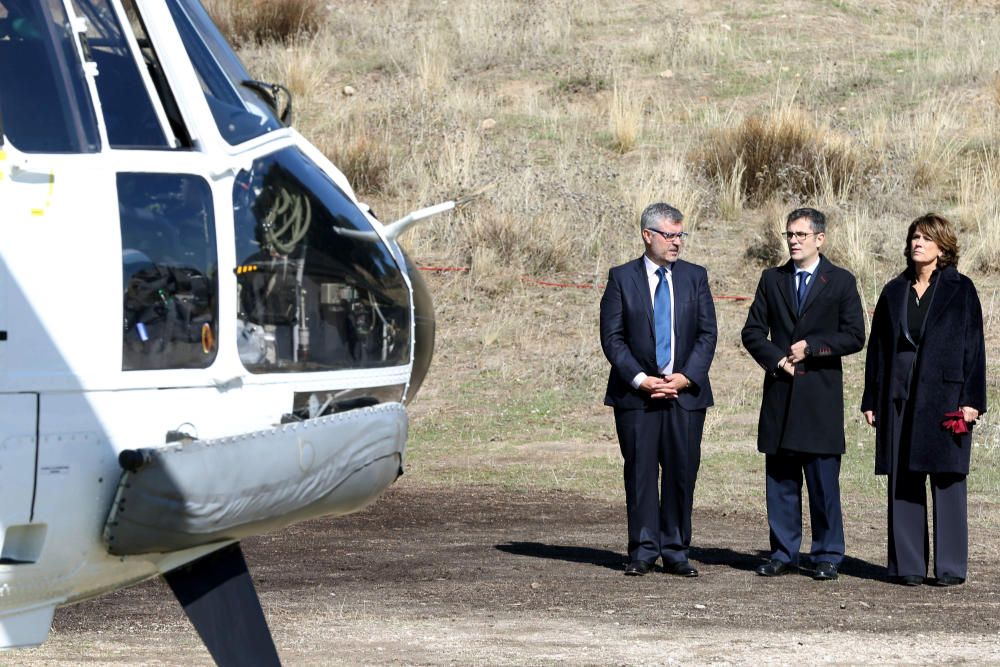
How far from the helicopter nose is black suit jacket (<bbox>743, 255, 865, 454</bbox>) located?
3.72 metres

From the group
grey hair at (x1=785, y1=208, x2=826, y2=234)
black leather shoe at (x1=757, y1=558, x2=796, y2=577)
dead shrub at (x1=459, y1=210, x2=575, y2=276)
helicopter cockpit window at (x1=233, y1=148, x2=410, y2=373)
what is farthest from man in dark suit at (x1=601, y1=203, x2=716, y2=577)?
dead shrub at (x1=459, y1=210, x2=575, y2=276)

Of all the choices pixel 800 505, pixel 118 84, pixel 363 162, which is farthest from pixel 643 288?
pixel 363 162

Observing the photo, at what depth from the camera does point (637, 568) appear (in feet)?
28.9

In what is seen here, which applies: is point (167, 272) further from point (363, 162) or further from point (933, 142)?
point (933, 142)

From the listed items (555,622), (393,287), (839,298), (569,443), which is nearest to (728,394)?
(569,443)

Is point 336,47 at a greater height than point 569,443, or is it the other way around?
point 336,47

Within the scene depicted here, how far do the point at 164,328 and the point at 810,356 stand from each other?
16.9ft

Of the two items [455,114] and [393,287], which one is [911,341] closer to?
[393,287]

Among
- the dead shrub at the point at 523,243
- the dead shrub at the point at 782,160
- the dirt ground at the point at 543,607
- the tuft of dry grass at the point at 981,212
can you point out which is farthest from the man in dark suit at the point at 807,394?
the dead shrub at the point at 782,160

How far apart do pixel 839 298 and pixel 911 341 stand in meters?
0.55

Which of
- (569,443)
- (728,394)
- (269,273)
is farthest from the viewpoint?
(728,394)

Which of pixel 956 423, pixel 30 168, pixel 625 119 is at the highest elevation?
pixel 625 119

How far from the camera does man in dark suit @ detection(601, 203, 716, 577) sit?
8.84m

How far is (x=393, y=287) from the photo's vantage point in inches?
212
